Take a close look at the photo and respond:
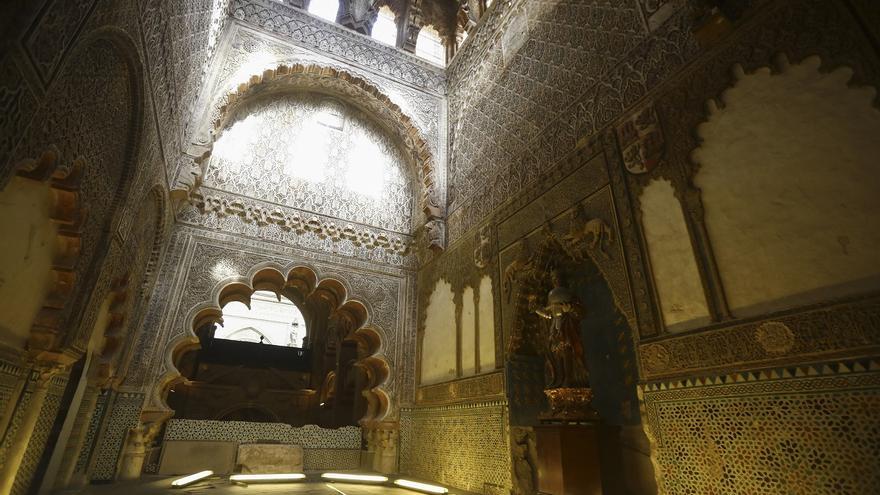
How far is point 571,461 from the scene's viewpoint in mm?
3199

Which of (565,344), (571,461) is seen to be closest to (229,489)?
(571,461)

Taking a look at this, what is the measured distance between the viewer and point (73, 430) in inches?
158

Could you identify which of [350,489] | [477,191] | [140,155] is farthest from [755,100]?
[350,489]

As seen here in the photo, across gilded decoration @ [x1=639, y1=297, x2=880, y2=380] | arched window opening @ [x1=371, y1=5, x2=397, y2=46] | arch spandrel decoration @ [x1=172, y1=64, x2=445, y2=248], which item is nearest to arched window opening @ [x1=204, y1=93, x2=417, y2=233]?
arch spandrel decoration @ [x1=172, y1=64, x2=445, y2=248]

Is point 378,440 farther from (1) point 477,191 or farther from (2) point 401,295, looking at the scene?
(1) point 477,191

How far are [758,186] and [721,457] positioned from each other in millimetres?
1542

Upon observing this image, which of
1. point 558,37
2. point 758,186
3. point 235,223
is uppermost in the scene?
point 558,37

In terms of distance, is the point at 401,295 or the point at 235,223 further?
the point at 401,295

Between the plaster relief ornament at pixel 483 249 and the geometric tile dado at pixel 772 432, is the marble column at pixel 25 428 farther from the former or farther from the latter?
the geometric tile dado at pixel 772 432

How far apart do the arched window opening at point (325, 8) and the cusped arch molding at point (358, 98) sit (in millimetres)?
1394

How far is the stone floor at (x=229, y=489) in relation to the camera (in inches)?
155

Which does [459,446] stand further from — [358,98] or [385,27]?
[385,27]

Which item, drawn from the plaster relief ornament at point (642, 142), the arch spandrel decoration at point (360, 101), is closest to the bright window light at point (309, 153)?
the arch spandrel decoration at point (360, 101)

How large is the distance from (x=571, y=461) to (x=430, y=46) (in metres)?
7.86
